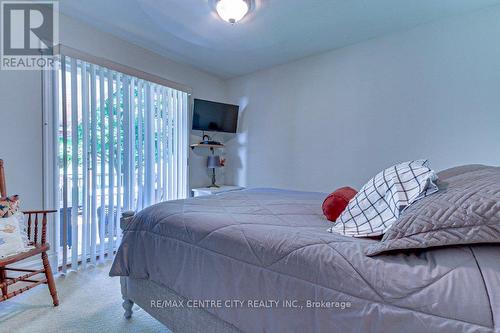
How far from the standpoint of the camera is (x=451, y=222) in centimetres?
67

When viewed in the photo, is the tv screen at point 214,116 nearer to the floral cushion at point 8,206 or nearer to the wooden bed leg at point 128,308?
the floral cushion at point 8,206

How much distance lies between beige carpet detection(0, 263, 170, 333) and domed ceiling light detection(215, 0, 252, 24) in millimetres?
2370

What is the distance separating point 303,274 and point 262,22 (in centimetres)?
227

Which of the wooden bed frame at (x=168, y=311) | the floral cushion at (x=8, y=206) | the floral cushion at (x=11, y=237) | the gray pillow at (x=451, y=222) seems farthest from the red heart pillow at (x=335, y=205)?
the floral cushion at (x=8, y=206)

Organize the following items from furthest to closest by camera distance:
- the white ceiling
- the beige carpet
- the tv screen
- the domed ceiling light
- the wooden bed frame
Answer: the tv screen < the white ceiling < the domed ceiling light < the beige carpet < the wooden bed frame

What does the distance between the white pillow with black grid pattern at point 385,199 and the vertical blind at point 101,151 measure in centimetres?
236

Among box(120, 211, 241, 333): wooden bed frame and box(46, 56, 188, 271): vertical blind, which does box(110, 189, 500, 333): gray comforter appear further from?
box(46, 56, 188, 271): vertical blind

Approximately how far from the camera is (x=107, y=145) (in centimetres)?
248

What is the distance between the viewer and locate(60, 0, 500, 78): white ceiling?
6.59 ft

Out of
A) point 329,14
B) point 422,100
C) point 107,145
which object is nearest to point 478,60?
point 422,100

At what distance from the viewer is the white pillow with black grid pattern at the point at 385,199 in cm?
95

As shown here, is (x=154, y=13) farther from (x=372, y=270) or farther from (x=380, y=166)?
(x=380, y=166)

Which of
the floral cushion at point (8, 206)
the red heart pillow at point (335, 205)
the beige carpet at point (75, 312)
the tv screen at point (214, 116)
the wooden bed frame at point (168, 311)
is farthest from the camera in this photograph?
the tv screen at point (214, 116)

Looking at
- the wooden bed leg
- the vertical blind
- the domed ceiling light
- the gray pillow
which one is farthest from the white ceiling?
the wooden bed leg
